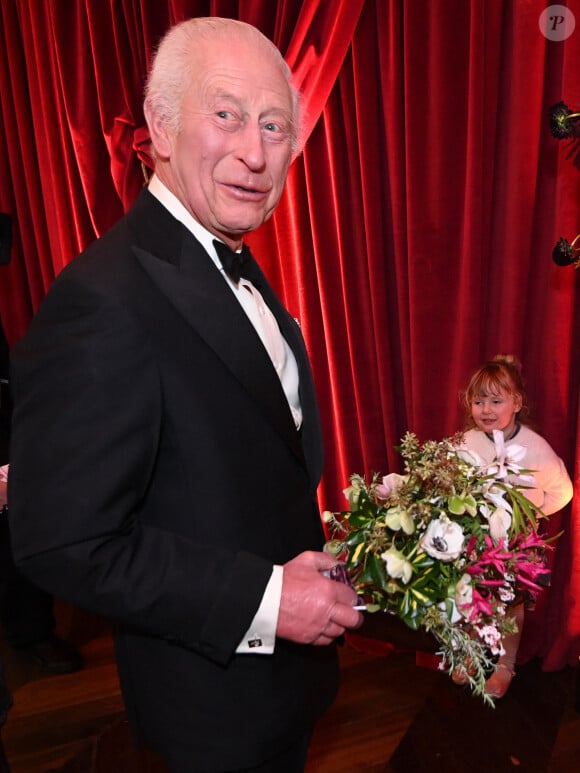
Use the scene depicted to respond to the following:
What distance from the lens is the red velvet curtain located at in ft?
7.32

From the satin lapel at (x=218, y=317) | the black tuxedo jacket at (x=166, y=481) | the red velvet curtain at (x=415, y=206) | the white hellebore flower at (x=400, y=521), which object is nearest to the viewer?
the black tuxedo jacket at (x=166, y=481)

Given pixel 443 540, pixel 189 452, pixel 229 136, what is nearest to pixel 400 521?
pixel 443 540

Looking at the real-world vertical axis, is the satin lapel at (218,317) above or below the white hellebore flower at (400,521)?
above

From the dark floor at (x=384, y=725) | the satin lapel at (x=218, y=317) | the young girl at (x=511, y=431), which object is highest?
the satin lapel at (x=218, y=317)

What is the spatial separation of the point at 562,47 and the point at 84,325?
198 centimetres

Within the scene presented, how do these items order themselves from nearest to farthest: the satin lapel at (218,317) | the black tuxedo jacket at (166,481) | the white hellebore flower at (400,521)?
the black tuxedo jacket at (166,481) → the satin lapel at (218,317) → the white hellebore flower at (400,521)

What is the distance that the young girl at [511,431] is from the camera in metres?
2.25

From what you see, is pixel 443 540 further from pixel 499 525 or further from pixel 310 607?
pixel 310 607

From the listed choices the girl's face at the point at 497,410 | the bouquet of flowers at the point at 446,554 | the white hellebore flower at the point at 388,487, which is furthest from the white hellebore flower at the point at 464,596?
the girl's face at the point at 497,410

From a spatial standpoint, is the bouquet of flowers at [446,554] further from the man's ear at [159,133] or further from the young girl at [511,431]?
the young girl at [511,431]

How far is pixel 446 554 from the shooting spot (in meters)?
1.04

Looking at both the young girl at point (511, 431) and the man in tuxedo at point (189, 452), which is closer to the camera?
the man in tuxedo at point (189, 452)

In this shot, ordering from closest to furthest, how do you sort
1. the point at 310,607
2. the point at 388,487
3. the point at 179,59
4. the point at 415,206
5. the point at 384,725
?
the point at 310,607, the point at 179,59, the point at 388,487, the point at 384,725, the point at 415,206

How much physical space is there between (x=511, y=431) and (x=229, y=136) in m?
1.66
